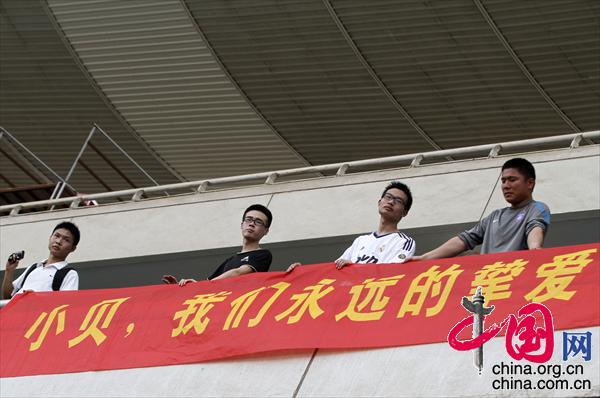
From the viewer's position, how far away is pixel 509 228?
748cm

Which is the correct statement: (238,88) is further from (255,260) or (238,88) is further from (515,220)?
(515,220)

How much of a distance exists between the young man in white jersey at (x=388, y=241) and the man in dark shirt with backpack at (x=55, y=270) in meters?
1.98

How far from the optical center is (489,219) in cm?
764

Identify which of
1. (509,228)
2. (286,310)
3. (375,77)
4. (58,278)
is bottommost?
(286,310)

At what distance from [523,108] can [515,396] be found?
15425 mm

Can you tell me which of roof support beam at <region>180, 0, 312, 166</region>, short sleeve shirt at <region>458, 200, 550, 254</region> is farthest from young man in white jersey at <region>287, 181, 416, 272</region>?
roof support beam at <region>180, 0, 312, 166</region>

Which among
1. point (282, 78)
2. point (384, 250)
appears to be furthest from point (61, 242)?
point (282, 78)

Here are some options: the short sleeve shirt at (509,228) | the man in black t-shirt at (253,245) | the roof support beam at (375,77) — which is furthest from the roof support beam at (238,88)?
the short sleeve shirt at (509,228)

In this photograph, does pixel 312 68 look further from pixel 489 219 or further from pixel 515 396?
pixel 515 396

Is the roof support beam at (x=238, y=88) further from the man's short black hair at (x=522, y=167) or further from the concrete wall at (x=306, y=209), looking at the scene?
the man's short black hair at (x=522, y=167)

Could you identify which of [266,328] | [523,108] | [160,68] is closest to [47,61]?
[160,68]

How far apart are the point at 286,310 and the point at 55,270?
236 centimetres

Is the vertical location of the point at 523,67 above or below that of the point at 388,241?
above

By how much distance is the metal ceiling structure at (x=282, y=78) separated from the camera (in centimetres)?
1988
